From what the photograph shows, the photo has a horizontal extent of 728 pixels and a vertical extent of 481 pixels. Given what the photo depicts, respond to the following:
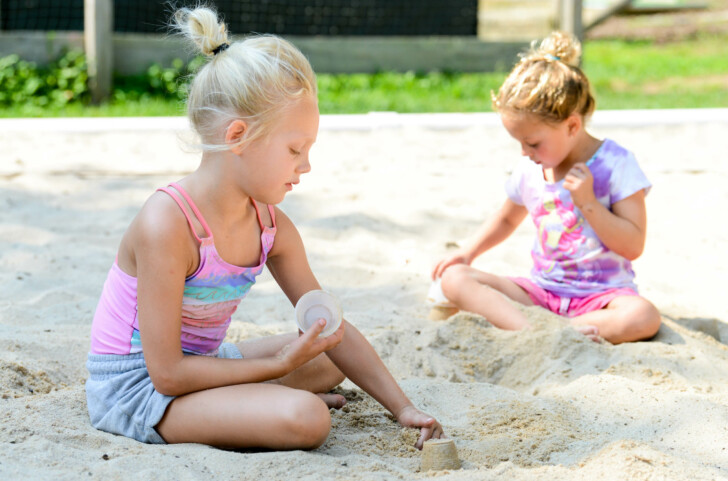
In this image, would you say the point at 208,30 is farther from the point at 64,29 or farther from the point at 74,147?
the point at 64,29

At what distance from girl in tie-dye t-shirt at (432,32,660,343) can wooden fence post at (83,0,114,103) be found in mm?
3829

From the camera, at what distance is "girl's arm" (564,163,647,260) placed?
289 centimetres

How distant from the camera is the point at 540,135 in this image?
9.59 ft

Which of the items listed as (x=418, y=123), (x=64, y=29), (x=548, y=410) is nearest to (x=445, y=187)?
(x=418, y=123)

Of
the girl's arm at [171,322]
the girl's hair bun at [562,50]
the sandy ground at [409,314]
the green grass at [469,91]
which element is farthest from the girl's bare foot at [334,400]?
the green grass at [469,91]

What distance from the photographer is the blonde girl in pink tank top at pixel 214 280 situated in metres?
1.94

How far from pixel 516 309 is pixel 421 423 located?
92cm

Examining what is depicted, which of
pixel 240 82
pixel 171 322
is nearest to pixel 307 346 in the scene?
pixel 171 322

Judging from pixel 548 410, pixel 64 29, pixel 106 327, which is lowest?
pixel 548 410

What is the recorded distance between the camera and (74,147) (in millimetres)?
4676

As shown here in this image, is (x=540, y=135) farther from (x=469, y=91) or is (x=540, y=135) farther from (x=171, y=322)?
(x=469, y=91)

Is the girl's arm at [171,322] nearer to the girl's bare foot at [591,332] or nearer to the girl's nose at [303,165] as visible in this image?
the girl's nose at [303,165]

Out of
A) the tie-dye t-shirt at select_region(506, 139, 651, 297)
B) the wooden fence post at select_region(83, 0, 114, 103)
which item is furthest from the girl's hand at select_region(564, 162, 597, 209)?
the wooden fence post at select_region(83, 0, 114, 103)

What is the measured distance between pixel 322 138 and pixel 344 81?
2.89 metres
